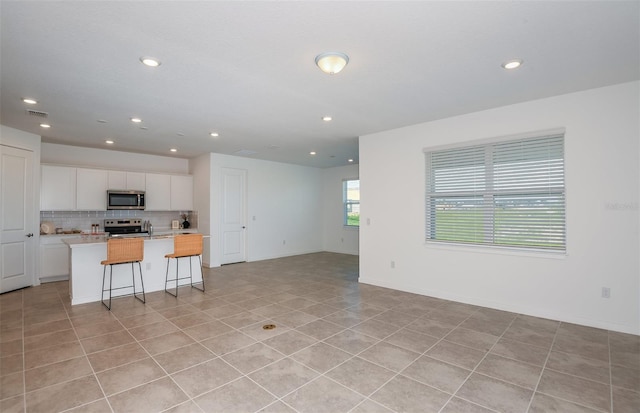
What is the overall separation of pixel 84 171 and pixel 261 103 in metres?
4.67

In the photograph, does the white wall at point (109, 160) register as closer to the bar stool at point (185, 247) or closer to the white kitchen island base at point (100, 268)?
the white kitchen island base at point (100, 268)

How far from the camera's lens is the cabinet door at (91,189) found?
6102 millimetres

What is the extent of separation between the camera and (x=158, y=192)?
23.2ft

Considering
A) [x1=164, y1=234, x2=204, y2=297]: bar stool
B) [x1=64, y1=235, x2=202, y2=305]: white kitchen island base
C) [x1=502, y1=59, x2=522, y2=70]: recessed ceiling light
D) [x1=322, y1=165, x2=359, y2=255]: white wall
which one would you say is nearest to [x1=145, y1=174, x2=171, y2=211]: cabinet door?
[x1=64, y1=235, x2=202, y2=305]: white kitchen island base

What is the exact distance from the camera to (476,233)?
14.3 feet

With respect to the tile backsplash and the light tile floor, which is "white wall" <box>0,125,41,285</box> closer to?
the tile backsplash

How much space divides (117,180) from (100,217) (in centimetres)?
91

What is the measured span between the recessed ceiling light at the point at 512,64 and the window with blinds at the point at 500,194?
139 cm

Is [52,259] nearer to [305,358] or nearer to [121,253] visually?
[121,253]

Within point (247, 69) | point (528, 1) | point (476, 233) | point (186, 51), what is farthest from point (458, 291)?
A: point (186, 51)

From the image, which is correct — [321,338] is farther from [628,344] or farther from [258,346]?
[628,344]

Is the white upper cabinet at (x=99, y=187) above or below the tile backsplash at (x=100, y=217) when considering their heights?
above

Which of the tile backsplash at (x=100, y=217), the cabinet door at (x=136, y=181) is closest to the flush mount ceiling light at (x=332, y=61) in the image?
the cabinet door at (x=136, y=181)

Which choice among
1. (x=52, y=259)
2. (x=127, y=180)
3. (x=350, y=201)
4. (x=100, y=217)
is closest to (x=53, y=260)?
(x=52, y=259)
